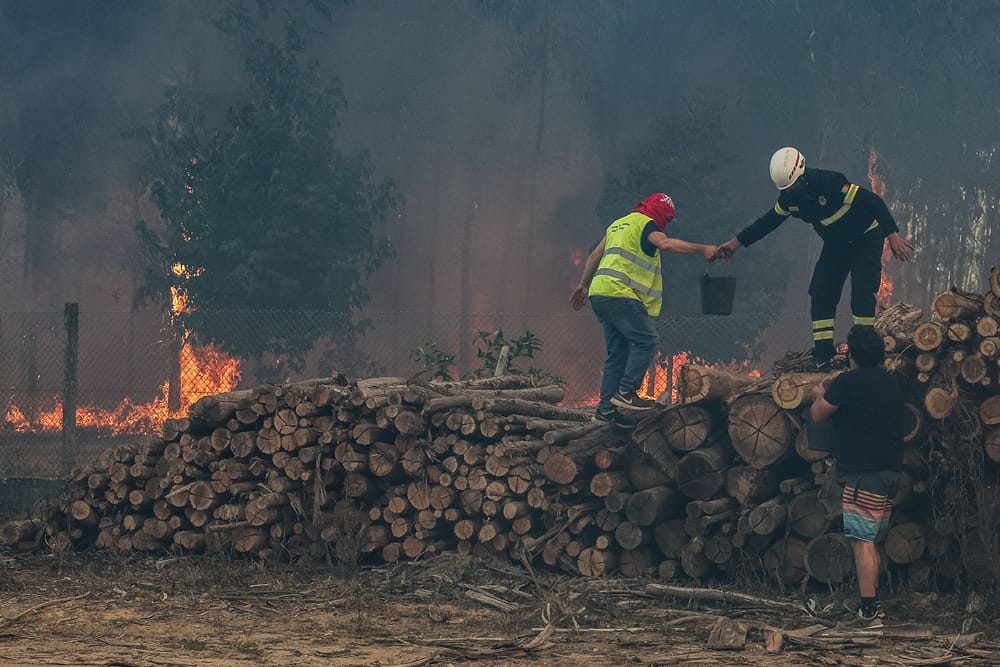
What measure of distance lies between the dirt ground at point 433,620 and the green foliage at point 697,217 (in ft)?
52.7

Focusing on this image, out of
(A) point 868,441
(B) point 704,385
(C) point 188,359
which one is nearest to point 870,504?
(A) point 868,441

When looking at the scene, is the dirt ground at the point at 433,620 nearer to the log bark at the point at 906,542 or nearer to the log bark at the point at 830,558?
the log bark at the point at 830,558

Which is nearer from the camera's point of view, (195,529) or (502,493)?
(502,493)

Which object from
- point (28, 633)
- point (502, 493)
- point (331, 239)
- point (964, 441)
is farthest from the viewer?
point (331, 239)

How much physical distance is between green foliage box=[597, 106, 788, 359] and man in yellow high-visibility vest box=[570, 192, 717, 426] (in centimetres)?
1493

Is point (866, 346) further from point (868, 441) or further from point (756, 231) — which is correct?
point (756, 231)

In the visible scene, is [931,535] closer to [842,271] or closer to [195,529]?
[842,271]

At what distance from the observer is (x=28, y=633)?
6.77 m

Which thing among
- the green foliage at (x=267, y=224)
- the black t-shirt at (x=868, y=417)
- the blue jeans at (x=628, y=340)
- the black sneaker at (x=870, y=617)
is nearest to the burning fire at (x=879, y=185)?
the green foliage at (x=267, y=224)

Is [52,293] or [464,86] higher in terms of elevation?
[464,86]

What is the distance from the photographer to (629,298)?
8641 mm

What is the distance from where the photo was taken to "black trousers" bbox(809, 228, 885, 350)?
830cm

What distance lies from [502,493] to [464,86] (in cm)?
3075

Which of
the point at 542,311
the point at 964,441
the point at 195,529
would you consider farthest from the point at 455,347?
the point at 964,441
